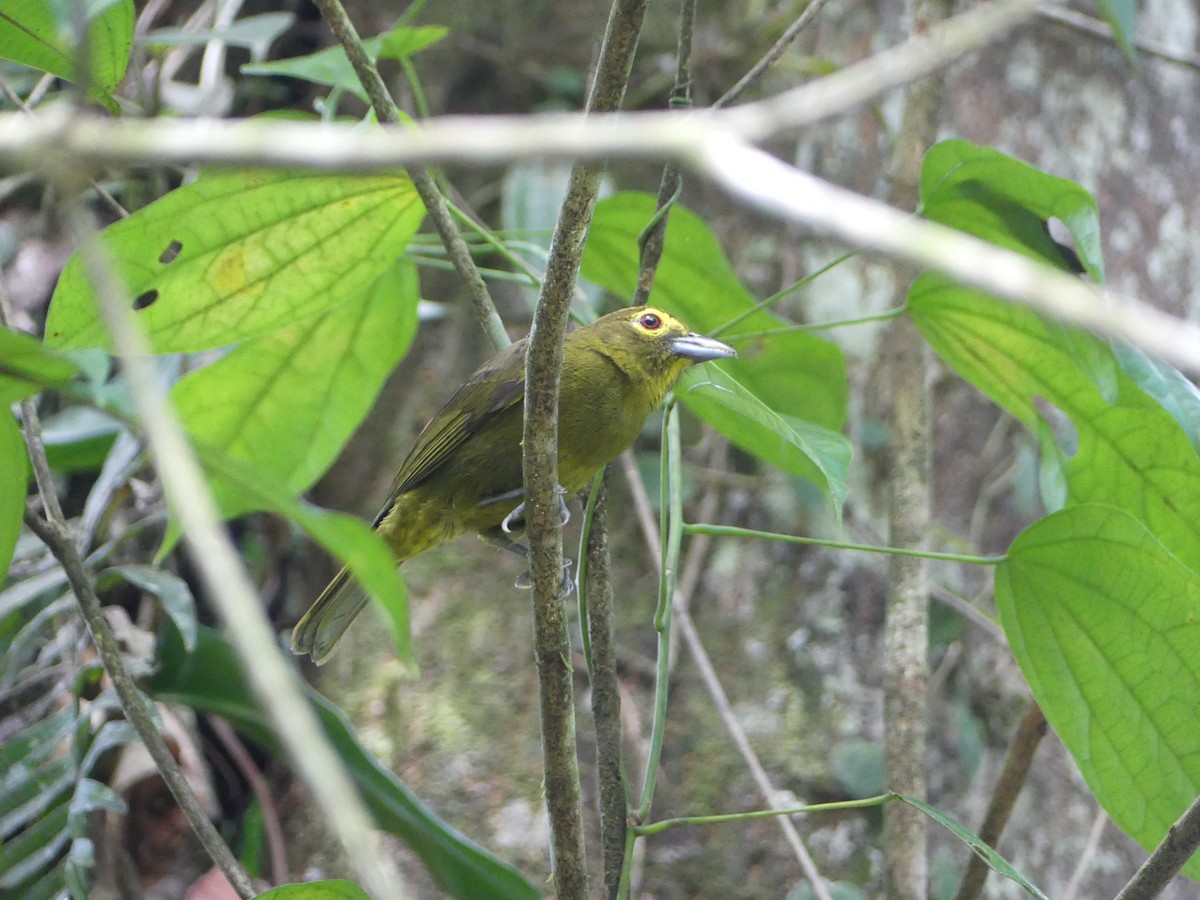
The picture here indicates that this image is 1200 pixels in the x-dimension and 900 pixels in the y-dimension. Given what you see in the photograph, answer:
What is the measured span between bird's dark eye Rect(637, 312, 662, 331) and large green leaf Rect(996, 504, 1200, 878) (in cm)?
114

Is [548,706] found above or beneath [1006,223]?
beneath

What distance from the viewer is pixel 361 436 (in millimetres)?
3910

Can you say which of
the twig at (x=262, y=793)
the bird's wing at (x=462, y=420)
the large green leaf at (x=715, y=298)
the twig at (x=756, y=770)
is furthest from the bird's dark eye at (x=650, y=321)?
the twig at (x=262, y=793)

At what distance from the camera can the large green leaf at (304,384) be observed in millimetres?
2342

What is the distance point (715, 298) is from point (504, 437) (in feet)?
2.40

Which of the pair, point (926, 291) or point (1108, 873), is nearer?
point (926, 291)

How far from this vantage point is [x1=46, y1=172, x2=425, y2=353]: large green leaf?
1971mm

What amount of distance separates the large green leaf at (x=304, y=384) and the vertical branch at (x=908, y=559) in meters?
1.26

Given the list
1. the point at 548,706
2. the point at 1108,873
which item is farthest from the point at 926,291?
the point at 1108,873

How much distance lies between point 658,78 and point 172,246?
7.78 feet

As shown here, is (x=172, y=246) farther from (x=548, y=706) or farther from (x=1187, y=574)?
(x=1187, y=574)

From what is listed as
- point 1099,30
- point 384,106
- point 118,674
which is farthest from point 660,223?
point 1099,30

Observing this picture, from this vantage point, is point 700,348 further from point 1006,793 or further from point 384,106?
point 1006,793

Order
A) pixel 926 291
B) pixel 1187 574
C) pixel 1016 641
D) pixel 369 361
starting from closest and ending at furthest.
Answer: pixel 1187 574 → pixel 1016 641 → pixel 926 291 → pixel 369 361
